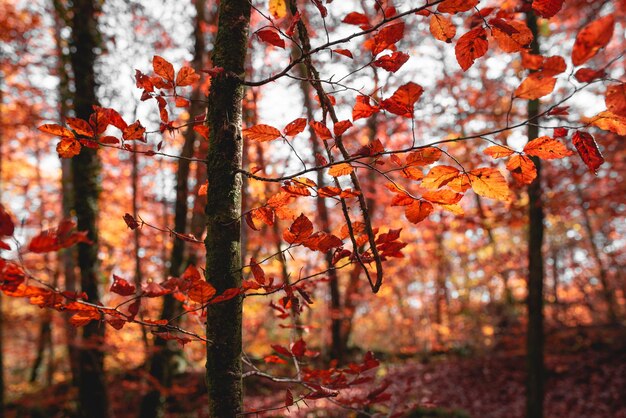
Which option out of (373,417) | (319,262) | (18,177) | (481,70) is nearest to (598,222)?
(481,70)

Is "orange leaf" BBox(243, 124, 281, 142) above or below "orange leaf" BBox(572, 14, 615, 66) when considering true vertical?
above

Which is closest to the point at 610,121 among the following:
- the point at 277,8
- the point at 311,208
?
the point at 277,8

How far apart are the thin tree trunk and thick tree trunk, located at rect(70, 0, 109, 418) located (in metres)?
3.25

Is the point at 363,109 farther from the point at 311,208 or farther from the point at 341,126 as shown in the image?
the point at 311,208

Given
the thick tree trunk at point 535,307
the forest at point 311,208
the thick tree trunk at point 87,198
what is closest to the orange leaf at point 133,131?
the forest at point 311,208

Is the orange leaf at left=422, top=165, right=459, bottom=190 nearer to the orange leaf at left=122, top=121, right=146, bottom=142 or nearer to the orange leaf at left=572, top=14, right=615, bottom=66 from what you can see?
the orange leaf at left=572, top=14, right=615, bottom=66

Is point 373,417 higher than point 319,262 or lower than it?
lower

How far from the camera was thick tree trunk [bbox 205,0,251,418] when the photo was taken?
0.99 meters

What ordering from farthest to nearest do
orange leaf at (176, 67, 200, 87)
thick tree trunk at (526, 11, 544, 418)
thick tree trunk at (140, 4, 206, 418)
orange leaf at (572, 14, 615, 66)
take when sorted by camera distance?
thick tree trunk at (526, 11, 544, 418) < thick tree trunk at (140, 4, 206, 418) < orange leaf at (176, 67, 200, 87) < orange leaf at (572, 14, 615, 66)

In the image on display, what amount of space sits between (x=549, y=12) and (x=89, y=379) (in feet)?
15.1

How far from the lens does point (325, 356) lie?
743cm

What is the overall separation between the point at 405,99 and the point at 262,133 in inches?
15.1

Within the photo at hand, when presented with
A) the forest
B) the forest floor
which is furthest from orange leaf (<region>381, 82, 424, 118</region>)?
the forest floor

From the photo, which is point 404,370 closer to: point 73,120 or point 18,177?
point 73,120
